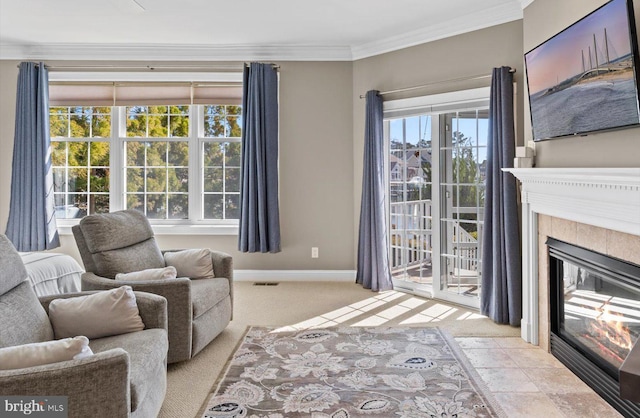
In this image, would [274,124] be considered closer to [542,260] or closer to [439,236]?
[439,236]

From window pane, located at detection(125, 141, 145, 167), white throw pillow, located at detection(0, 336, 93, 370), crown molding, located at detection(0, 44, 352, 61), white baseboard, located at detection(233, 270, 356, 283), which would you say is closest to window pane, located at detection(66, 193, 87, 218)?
window pane, located at detection(125, 141, 145, 167)

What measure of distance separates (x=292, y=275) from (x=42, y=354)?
3.66m

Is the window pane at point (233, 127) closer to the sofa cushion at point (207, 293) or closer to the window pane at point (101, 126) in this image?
the window pane at point (101, 126)

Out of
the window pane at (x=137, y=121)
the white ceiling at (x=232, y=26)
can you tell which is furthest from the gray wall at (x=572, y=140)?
the window pane at (x=137, y=121)

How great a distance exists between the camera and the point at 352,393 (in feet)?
8.08

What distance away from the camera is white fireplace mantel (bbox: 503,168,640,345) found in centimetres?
210

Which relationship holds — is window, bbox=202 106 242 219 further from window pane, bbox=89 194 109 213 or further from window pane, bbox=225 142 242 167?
window pane, bbox=89 194 109 213

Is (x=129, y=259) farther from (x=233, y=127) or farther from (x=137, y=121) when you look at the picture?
(x=137, y=121)

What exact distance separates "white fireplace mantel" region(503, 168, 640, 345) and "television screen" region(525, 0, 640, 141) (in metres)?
0.25

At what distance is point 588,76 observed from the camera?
2.34 metres

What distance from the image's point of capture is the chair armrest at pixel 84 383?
146 cm

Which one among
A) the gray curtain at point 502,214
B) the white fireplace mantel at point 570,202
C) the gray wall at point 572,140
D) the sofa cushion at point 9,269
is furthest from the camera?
the gray curtain at point 502,214

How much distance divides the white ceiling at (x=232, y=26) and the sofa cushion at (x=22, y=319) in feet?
8.97

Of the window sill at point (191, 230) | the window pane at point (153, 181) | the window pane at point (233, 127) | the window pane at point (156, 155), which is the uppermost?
the window pane at point (233, 127)
